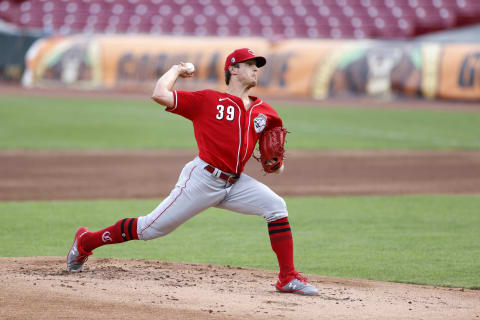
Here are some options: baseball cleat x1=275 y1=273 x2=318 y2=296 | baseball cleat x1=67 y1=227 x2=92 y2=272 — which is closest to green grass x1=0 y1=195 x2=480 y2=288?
baseball cleat x1=275 y1=273 x2=318 y2=296

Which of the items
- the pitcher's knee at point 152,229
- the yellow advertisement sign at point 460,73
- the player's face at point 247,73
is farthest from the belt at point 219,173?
the yellow advertisement sign at point 460,73

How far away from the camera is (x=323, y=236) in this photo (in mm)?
7996

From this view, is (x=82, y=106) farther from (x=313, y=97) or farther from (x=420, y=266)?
(x=420, y=266)

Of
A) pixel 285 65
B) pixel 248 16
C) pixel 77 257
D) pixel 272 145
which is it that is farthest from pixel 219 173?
pixel 248 16

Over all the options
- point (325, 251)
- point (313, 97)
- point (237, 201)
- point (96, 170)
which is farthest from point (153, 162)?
point (313, 97)

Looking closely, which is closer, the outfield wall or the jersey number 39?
the jersey number 39

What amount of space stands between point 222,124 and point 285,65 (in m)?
17.6

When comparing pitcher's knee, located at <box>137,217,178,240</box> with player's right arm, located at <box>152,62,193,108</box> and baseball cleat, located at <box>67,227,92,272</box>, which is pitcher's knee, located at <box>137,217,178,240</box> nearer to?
baseball cleat, located at <box>67,227,92,272</box>

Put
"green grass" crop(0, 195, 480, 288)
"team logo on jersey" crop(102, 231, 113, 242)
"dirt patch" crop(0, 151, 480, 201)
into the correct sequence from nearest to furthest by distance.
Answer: "team logo on jersey" crop(102, 231, 113, 242) → "green grass" crop(0, 195, 480, 288) → "dirt patch" crop(0, 151, 480, 201)

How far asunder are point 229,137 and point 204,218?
362 cm

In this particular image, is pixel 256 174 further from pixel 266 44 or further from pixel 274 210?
pixel 266 44

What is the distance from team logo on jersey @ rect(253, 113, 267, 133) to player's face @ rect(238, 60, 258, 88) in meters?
0.23

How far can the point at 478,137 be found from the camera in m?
17.0

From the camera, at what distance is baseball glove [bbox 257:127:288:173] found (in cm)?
568
